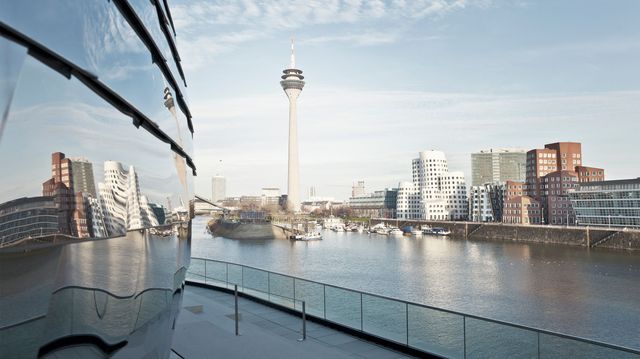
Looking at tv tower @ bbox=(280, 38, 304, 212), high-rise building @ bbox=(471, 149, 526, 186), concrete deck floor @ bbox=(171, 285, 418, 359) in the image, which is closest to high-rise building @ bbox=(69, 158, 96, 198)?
concrete deck floor @ bbox=(171, 285, 418, 359)

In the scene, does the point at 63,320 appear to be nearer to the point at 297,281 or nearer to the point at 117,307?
the point at 117,307

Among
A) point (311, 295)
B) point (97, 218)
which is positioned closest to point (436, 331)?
point (311, 295)

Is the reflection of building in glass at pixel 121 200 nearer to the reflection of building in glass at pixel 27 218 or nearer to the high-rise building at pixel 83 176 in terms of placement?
the high-rise building at pixel 83 176

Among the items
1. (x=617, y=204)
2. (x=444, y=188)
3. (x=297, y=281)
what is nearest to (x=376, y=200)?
(x=444, y=188)

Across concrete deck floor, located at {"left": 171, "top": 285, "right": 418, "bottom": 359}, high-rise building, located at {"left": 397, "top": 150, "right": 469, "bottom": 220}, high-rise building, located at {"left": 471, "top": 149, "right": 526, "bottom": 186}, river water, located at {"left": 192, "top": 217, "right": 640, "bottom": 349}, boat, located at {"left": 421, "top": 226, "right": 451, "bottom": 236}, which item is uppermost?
high-rise building, located at {"left": 471, "top": 149, "right": 526, "bottom": 186}

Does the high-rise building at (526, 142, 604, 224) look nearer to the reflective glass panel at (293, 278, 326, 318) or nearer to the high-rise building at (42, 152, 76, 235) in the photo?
the reflective glass panel at (293, 278, 326, 318)

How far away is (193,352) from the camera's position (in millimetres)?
8688

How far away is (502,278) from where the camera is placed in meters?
39.6

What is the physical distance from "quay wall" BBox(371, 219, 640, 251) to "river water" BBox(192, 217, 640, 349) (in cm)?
471

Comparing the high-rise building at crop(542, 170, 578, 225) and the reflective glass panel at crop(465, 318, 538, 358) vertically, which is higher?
the high-rise building at crop(542, 170, 578, 225)

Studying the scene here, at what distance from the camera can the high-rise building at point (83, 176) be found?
4.64 feet

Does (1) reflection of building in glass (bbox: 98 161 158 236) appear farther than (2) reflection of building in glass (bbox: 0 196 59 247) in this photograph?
Yes

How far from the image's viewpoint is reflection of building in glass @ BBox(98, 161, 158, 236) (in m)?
1.64

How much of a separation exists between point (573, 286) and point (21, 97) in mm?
40794
